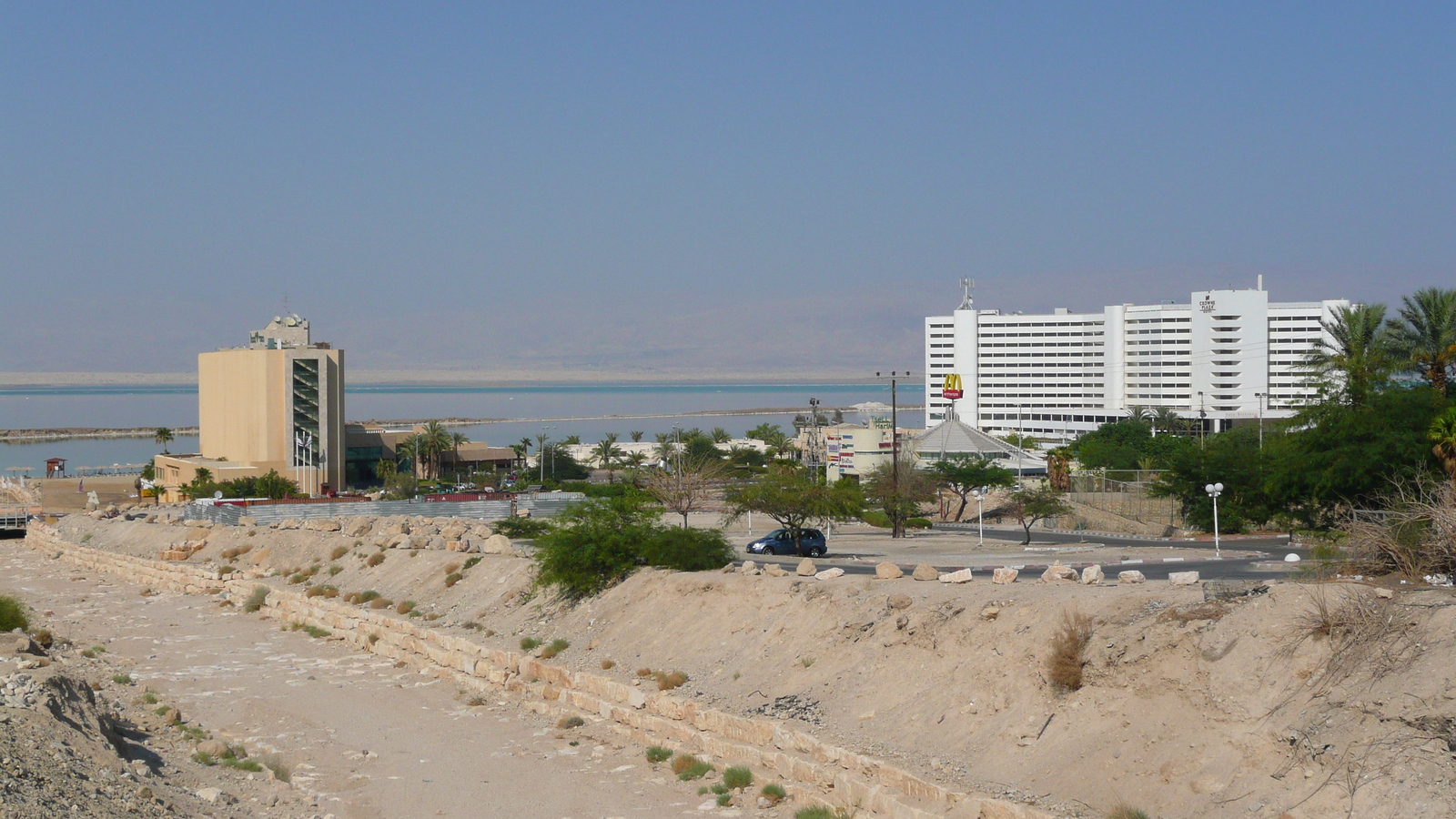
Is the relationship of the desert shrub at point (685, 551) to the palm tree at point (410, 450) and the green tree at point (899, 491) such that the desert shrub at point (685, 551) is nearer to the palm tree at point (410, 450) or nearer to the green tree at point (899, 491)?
the green tree at point (899, 491)

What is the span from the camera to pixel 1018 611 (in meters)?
14.4

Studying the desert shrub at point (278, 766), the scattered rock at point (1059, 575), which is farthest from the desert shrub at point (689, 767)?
the scattered rock at point (1059, 575)

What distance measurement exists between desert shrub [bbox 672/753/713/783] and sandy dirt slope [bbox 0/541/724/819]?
0.67 ft

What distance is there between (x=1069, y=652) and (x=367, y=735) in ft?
33.5

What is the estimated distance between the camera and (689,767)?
46.9ft

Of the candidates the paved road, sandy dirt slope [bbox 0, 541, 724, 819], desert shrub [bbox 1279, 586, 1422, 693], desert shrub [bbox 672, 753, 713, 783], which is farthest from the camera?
the paved road

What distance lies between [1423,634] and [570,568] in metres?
14.1

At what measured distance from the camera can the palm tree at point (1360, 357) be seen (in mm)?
41925

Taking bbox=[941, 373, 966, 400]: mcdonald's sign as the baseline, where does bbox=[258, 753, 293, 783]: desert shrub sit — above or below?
below

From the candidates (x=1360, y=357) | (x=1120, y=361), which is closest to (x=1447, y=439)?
(x=1360, y=357)

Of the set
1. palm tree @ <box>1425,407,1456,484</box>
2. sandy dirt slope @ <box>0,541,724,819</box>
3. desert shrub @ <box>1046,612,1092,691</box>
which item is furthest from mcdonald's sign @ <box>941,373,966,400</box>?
desert shrub @ <box>1046,612,1092,691</box>

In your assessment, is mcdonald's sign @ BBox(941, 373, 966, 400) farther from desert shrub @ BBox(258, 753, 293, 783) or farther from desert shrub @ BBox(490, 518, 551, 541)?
desert shrub @ BBox(258, 753, 293, 783)

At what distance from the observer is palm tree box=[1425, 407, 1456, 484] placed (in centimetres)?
2858

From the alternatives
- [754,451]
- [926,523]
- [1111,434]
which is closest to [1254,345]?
[1111,434]
